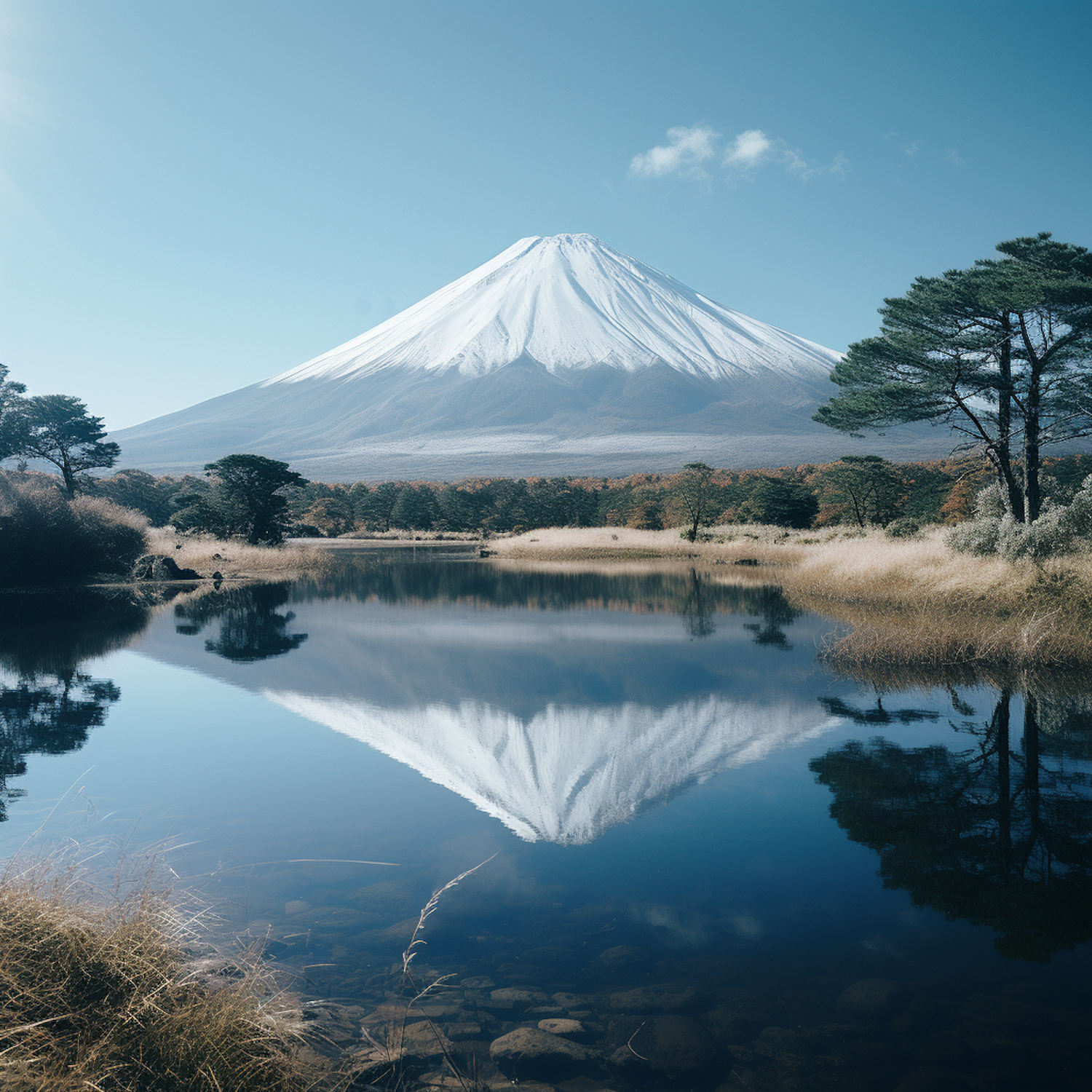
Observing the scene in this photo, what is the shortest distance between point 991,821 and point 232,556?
30.0 metres

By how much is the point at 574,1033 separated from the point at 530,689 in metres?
7.03

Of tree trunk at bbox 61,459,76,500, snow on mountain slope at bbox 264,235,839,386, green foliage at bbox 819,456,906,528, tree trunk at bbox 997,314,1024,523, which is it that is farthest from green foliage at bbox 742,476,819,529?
snow on mountain slope at bbox 264,235,839,386

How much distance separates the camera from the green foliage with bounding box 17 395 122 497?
39625mm

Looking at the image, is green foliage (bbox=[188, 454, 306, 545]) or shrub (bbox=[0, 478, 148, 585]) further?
green foliage (bbox=[188, 454, 306, 545])

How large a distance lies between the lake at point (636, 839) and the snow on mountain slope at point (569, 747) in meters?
0.04

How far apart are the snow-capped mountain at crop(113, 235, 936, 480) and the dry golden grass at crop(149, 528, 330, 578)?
85.0 meters

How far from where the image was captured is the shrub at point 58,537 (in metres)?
22.5

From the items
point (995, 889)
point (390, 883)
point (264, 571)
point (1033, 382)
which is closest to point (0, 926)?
point (390, 883)

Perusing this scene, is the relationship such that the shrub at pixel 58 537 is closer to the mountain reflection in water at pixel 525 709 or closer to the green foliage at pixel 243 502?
the green foliage at pixel 243 502

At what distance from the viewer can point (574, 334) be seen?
182375 millimetres

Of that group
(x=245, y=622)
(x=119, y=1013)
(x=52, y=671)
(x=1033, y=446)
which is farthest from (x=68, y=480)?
(x=119, y=1013)

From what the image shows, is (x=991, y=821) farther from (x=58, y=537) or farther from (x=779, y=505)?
(x=779, y=505)

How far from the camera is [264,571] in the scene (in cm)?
3028

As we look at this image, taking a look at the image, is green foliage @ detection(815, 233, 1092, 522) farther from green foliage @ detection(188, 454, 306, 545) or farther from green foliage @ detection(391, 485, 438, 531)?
green foliage @ detection(391, 485, 438, 531)
